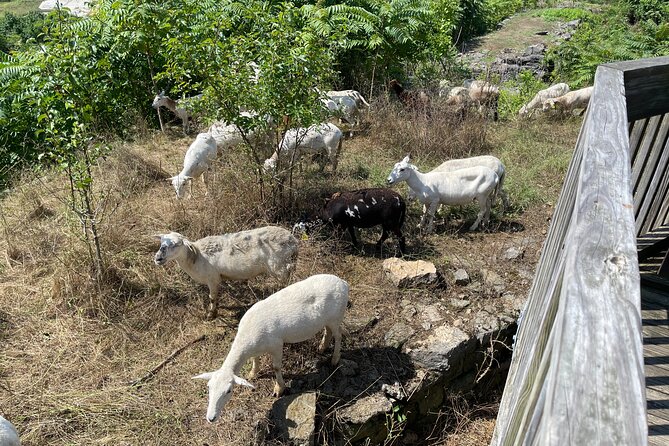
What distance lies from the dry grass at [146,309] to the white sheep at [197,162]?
11.1 inches

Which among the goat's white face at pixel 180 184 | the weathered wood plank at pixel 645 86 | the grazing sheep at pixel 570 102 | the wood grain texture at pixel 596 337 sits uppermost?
the weathered wood plank at pixel 645 86

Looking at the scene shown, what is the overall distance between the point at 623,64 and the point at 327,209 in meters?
4.19

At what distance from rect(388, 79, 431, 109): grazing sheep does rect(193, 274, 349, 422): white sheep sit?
21.3 ft

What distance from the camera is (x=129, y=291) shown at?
19.9 ft

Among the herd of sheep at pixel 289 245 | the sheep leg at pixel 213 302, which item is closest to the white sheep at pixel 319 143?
the herd of sheep at pixel 289 245

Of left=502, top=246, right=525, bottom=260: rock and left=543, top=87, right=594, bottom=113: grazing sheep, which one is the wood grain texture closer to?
left=502, top=246, right=525, bottom=260: rock

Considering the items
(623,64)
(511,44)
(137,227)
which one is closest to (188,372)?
(137,227)

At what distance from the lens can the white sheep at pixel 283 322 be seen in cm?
448

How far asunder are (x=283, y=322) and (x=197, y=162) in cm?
425

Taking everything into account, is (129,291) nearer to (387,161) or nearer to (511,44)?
(387,161)

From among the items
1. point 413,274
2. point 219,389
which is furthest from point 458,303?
point 219,389

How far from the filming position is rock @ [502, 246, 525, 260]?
6672mm

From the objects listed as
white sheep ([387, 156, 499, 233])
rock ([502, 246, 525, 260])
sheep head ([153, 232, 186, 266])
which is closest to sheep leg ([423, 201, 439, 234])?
white sheep ([387, 156, 499, 233])

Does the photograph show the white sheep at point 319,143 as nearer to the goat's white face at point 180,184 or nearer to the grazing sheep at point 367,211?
the goat's white face at point 180,184
